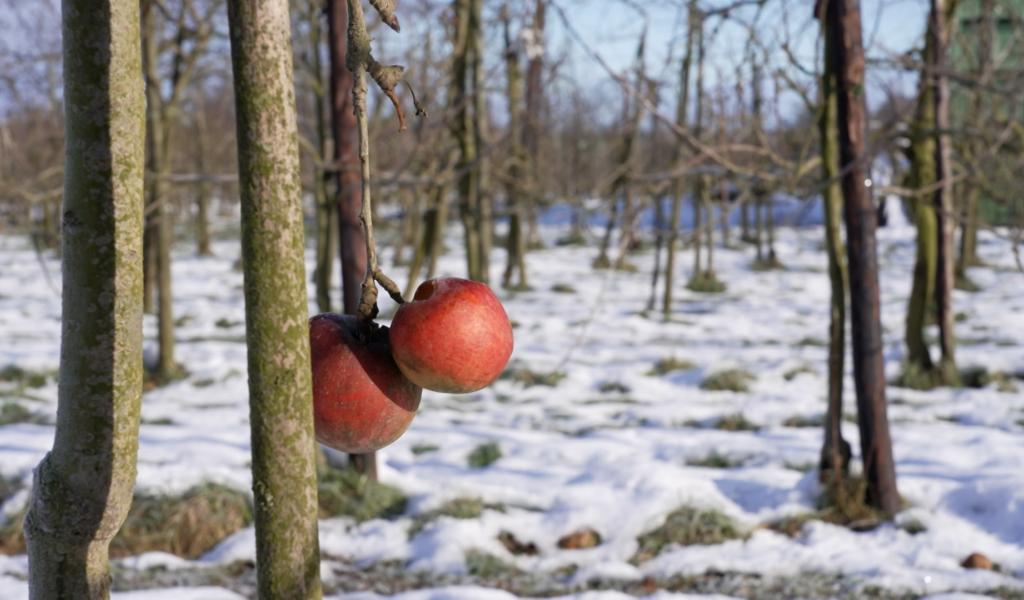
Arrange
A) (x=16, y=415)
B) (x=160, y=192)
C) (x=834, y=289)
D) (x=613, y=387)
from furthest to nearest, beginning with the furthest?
1. (x=613, y=387)
2. (x=160, y=192)
3. (x=16, y=415)
4. (x=834, y=289)

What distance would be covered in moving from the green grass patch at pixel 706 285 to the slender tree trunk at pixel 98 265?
37.4ft

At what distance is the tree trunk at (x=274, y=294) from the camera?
73 cm

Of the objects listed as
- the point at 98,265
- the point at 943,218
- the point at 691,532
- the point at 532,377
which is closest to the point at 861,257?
the point at 691,532

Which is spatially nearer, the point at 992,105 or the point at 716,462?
the point at 716,462

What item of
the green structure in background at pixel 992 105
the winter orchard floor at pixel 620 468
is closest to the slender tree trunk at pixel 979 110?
the green structure in background at pixel 992 105

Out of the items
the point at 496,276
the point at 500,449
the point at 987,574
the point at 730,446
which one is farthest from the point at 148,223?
the point at 496,276

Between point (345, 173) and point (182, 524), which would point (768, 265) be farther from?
point (182, 524)

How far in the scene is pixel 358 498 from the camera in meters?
4.20

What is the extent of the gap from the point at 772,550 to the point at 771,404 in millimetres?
2578

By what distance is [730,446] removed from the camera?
495cm

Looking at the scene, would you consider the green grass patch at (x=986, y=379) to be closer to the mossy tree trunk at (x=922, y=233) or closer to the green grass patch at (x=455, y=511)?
the mossy tree trunk at (x=922, y=233)

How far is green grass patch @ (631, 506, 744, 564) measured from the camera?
12.2ft

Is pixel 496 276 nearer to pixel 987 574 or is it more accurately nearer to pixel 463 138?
pixel 463 138

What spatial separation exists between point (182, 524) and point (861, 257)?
111 inches
